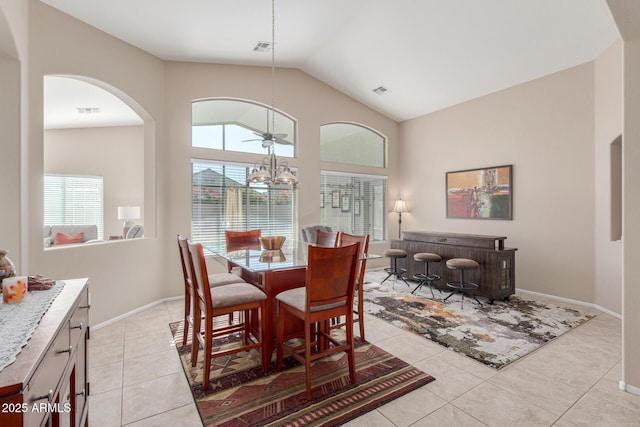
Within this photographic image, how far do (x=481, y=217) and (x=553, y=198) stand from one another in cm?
106

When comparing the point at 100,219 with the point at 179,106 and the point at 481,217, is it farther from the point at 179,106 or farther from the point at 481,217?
the point at 481,217

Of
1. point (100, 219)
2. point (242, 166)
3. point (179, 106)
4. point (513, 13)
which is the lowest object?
point (100, 219)

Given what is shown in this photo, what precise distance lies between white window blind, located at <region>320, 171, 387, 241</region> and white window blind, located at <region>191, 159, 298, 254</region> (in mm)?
847

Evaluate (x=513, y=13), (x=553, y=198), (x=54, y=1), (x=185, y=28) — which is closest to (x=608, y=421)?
(x=553, y=198)

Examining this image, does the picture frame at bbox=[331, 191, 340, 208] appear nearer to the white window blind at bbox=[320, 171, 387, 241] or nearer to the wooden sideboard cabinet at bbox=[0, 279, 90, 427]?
the white window blind at bbox=[320, 171, 387, 241]

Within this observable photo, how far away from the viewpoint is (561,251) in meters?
4.36

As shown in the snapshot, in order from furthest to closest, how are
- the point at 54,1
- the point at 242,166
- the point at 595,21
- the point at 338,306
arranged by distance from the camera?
Result: the point at 242,166 < the point at 595,21 < the point at 54,1 < the point at 338,306

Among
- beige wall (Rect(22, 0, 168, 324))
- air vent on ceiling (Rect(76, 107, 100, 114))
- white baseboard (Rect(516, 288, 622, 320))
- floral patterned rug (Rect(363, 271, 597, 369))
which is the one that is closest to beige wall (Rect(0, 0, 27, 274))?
beige wall (Rect(22, 0, 168, 324))

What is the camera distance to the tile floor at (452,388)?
188 cm

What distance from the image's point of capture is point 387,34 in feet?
13.8

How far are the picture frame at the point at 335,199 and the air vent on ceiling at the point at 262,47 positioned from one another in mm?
2812

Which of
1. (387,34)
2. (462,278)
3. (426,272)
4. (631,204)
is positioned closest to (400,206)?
(426,272)

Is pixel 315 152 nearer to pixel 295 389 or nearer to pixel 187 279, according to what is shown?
pixel 187 279

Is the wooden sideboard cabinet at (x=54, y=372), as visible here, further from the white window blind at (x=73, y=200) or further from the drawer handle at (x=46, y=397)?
the white window blind at (x=73, y=200)
